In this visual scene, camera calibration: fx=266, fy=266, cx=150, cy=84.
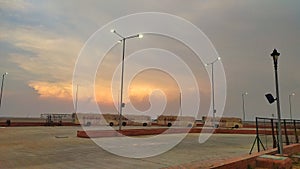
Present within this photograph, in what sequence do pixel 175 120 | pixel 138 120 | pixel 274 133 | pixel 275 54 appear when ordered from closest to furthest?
pixel 275 54 < pixel 274 133 < pixel 175 120 < pixel 138 120

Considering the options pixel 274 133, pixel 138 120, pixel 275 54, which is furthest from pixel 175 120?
pixel 275 54

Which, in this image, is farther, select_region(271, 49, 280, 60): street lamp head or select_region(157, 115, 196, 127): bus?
select_region(157, 115, 196, 127): bus

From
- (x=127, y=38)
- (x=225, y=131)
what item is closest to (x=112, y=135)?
(x=127, y=38)

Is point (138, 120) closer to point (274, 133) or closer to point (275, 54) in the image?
point (274, 133)

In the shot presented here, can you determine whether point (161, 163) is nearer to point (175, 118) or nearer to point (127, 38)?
point (127, 38)

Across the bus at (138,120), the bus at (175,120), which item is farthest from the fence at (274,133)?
the bus at (138,120)

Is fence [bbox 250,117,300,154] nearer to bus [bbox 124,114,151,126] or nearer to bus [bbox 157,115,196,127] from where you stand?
bus [bbox 157,115,196,127]

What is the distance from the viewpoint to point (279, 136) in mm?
10188

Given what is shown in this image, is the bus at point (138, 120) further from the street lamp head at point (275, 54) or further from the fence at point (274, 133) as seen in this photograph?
the street lamp head at point (275, 54)

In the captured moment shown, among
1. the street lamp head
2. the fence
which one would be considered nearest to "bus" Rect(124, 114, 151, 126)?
the fence

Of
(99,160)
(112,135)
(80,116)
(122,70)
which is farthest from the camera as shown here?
(80,116)

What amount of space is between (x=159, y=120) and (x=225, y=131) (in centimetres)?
2016

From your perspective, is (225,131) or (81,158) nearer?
(81,158)

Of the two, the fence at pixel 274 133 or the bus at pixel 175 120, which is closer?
the fence at pixel 274 133
